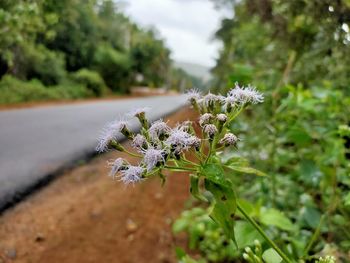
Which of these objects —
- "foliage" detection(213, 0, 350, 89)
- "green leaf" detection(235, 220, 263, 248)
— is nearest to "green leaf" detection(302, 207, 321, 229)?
"green leaf" detection(235, 220, 263, 248)

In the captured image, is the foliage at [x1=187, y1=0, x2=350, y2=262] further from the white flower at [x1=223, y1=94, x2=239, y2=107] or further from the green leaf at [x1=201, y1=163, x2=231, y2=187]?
the green leaf at [x1=201, y1=163, x2=231, y2=187]

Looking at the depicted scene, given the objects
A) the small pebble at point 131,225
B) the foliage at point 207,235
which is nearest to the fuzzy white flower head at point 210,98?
the foliage at point 207,235

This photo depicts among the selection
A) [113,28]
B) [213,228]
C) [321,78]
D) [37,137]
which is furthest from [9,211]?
[113,28]

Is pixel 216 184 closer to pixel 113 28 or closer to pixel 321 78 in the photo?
pixel 321 78

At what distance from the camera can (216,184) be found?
1.36 metres

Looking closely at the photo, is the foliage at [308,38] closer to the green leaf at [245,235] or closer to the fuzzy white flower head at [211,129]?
the green leaf at [245,235]

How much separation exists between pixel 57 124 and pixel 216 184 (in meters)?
9.95

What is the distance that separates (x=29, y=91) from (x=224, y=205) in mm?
19264

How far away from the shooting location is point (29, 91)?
19.3 meters

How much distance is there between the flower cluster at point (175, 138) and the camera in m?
1.37

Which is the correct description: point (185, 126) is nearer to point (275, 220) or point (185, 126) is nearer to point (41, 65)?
point (275, 220)

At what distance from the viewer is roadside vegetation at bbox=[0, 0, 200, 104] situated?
9.48m

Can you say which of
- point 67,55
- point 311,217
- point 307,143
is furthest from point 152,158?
point 67,55

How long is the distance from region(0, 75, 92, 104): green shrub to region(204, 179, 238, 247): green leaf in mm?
16292
